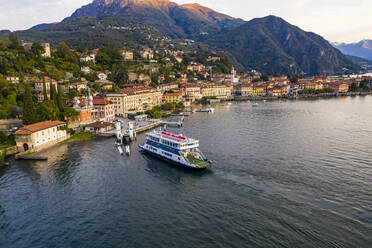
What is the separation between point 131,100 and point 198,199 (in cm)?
4719

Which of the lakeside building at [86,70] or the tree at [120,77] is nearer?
the lakeside building at [86,70]

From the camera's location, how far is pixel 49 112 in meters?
44.3

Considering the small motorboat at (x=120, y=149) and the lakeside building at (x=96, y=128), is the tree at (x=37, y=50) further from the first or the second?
the small motorboat at (x=120, y=149)

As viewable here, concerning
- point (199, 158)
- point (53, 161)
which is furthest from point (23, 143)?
point (199, 158)

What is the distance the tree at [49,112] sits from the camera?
4400 cm

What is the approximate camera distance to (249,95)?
118 metres

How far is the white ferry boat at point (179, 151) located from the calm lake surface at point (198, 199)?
1.07 meters

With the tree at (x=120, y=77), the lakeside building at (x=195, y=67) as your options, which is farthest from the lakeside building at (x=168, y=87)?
the lakeside building at (x=195, y=67)

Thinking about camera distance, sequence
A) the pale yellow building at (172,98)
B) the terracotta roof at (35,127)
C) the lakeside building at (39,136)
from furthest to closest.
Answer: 1. the pale yellow building at (172,98)
2. the lakeside building at (39,136)
3. the terracotta roof at (35,127)

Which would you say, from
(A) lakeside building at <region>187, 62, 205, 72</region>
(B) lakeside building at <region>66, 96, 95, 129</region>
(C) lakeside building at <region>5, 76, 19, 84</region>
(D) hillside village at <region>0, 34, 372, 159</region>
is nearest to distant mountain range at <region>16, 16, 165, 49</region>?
(A) lakeside building at <region>187, 62, 205, 72</region>

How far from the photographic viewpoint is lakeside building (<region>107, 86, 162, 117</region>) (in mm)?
64562

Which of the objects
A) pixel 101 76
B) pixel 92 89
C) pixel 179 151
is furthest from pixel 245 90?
pixel 179 151

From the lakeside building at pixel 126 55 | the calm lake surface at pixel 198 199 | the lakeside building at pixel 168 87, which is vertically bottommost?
the calm lake surface at pixel 198 199

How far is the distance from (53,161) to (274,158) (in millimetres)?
26050
